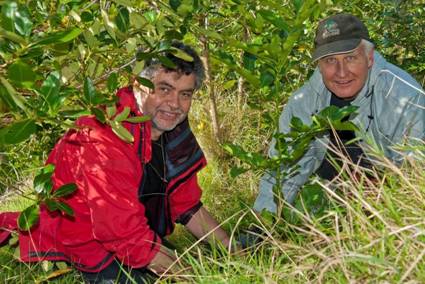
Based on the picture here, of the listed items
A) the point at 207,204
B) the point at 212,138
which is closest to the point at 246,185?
the point at 207,204

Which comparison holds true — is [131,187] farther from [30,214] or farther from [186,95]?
[30,214]

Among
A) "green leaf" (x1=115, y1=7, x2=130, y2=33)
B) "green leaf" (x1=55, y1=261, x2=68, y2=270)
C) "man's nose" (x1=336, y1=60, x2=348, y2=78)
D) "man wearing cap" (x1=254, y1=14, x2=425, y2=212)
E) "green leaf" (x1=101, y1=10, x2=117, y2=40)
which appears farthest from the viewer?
"man's nose" (x1=336, y1=60, x2=348, y2=78)

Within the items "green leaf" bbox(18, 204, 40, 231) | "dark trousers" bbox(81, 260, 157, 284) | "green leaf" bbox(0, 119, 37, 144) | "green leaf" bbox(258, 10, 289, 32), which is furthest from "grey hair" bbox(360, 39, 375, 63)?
"green leaf" bbox(0, 119, 37, 144)

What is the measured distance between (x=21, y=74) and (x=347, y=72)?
237 cm

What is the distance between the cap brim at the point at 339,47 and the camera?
3609 millimetres

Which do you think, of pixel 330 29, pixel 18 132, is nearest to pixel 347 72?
pixel 330 29

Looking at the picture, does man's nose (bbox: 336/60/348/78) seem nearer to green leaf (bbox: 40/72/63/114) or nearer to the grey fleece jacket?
the grey fleece jacket

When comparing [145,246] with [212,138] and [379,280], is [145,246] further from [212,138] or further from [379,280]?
[212,138]

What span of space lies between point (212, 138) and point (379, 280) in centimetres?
383

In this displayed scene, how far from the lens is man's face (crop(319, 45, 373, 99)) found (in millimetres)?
3691

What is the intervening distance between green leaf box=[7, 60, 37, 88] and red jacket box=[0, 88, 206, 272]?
1.29 metres

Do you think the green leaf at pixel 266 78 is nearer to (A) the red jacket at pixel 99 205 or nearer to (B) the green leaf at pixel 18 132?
(A) the red jacket at pixel 99 205

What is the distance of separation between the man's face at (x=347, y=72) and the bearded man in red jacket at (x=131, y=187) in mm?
759

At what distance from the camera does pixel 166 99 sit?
11.3ft
